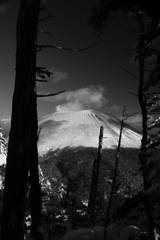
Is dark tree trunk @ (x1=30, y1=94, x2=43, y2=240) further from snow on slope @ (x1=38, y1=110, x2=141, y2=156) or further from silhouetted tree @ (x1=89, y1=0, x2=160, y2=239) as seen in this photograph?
snow on slope @ (x1=38, y1=110, x2=141, y2=156)

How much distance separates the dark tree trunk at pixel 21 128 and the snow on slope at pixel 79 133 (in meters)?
66.4

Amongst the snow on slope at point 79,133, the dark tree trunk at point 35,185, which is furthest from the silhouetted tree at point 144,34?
the snow on slope at point 79,133

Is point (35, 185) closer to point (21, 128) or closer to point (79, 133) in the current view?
point (21, 128)

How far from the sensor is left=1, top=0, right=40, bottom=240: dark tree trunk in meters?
3.60

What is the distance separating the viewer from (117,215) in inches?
110

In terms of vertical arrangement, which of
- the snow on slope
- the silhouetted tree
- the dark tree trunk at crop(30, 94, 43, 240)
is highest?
the snow on slope

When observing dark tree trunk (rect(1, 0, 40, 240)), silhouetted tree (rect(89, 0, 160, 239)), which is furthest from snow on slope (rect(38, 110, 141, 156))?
dark tree trunk (rect(1, 0, 40, 240))

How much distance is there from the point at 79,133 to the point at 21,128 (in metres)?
92.3

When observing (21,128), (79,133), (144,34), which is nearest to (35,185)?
(21,128)

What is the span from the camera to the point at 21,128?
3.78 metres

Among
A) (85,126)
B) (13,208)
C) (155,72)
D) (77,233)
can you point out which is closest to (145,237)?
(77,233)

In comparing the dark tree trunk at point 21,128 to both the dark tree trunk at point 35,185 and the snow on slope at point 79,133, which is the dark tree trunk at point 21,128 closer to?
the dark tree trunk at point 35,185

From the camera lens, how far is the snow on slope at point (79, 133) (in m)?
81.9

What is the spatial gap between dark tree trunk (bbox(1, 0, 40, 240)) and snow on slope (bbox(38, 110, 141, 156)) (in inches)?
2616
